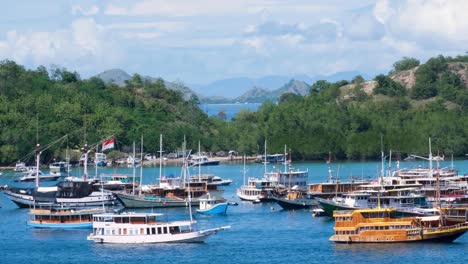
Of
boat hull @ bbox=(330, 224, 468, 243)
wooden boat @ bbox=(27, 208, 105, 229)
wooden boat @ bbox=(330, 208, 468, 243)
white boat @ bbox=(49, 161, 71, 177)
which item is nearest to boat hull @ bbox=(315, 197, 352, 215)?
wooden boat @ bbox=(330, 208, 468, 243)

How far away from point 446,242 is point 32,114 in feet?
376

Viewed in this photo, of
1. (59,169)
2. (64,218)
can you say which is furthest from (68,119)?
(64,218)

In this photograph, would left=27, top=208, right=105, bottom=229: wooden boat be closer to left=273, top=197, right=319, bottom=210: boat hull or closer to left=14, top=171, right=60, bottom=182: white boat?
left=273, top=197, right=319, bottom=210: boat hull

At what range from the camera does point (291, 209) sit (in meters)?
98.2

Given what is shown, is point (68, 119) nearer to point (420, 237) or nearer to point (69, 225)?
point (69, 225)

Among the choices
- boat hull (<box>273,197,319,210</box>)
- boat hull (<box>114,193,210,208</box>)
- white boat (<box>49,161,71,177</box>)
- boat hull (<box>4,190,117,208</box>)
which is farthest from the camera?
Result: white boat (<box>49,161,71,177</box>)

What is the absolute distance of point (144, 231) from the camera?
73.1m

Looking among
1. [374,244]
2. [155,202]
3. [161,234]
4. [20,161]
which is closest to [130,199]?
[155,202]

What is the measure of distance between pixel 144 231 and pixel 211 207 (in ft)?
67.8

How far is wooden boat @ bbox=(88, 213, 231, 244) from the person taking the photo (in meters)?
73.0

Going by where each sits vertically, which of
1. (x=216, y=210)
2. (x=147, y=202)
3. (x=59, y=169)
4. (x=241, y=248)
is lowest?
(x=241, y=248)

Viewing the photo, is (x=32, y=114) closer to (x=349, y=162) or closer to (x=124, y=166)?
(x=124, y=166)

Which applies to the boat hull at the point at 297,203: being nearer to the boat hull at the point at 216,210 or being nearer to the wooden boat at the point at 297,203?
the wooden boat at the point at 297,203

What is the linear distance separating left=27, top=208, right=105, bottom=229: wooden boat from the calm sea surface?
935 mm
